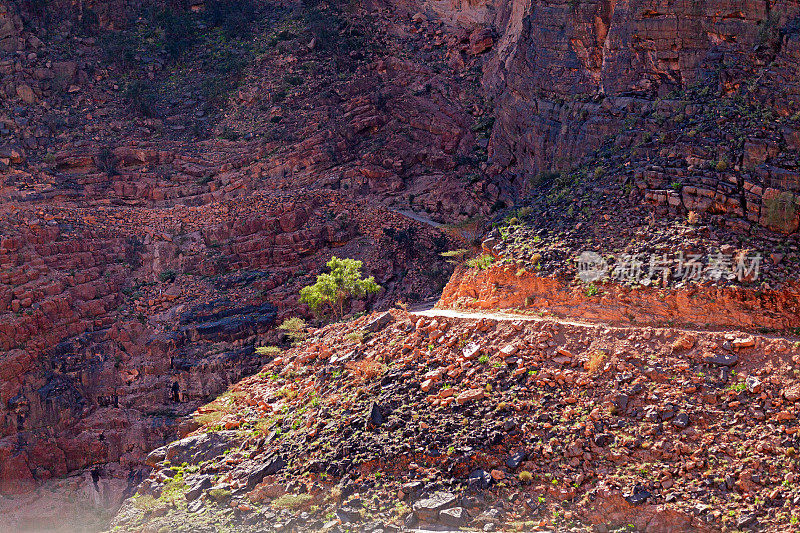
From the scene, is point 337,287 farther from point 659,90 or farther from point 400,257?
point 659,90

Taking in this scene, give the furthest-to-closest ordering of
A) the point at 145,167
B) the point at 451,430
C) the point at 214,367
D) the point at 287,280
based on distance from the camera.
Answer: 1. the point at 145,167
2. the point at 287,280
3. the point at 214,367
4. the point at 451,430

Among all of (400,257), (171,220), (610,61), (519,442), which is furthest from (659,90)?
(171,220)

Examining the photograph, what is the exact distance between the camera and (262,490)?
18.0 m

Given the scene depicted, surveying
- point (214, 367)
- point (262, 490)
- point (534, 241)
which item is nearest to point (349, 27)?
point (214, 367)

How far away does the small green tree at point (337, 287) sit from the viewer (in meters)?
29.0

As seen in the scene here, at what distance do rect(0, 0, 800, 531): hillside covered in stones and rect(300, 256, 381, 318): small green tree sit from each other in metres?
2.09

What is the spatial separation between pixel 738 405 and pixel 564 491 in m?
3.97

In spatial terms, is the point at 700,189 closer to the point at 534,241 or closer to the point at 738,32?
the point at 534,241

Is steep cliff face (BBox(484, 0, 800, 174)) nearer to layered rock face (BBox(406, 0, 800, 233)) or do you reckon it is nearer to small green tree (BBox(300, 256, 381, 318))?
layered rock face (BBox(406, 0, 800, 233))

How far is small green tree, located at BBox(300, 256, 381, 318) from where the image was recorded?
95.1 feet

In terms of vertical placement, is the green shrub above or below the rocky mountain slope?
above

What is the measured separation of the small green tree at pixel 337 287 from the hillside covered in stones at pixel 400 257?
2.09 m

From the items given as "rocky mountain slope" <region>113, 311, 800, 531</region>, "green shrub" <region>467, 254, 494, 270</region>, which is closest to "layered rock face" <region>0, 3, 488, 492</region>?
"green shrub" <region>467, 254, 494, 270</region>

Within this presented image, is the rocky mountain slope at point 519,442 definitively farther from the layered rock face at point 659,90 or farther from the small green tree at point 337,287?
the small green tree at point 337,287
